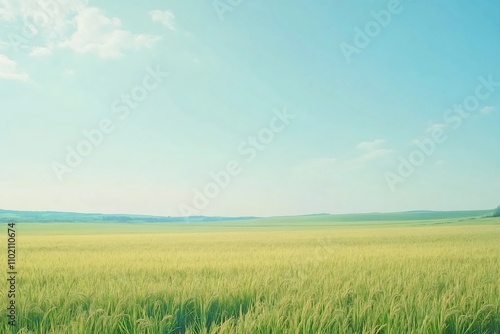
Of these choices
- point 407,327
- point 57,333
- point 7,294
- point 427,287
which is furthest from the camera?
point 427,287

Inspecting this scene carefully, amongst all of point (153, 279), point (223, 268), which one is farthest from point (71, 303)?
point (223, 268)

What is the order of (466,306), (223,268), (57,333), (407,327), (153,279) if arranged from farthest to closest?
(223,268) → (153,279) → (466,306) → (407,327) → (57,333)

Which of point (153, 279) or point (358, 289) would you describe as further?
point (153, 279)

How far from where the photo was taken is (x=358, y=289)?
6.00m

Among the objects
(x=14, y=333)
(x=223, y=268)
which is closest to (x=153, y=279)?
(x=223, y=268)

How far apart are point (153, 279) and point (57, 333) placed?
3.92 meters

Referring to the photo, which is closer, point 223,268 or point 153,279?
point 153,279

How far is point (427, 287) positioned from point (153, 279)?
15.9 ft

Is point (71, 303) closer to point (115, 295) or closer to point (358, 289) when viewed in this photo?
point (115, 295)

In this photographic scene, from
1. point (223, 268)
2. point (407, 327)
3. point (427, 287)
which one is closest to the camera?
point (407, 327)

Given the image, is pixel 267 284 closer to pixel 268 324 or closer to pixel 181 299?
pixel 181 299

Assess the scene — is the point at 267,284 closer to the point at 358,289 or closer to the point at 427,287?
the point at 358,289

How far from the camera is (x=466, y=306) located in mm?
4980

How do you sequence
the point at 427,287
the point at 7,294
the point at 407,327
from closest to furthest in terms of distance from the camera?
the point at 407,327, the point at 7,294, the point at 427,287
